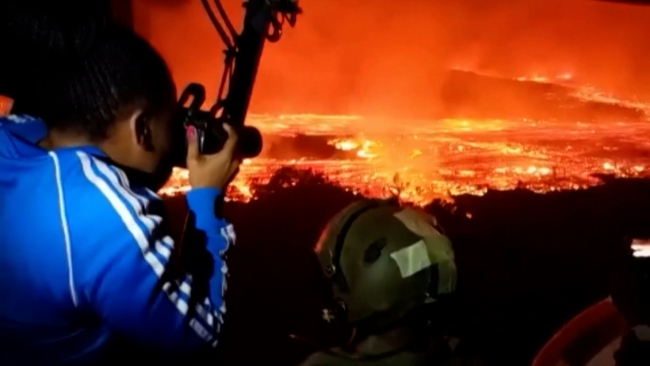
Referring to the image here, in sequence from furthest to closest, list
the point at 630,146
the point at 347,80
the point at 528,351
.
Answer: the point at 630,146, the point at 347,80, the point at 528,351

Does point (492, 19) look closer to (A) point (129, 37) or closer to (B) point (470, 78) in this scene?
(B) point (470, 78)

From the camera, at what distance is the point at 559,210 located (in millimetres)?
3172

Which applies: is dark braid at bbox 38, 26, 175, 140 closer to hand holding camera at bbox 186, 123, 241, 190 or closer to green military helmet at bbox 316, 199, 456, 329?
hand holding camera at bbox 186, 123, 241, 190

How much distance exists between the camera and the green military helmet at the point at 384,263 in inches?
54.1

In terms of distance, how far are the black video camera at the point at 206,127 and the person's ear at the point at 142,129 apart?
0.18 feet

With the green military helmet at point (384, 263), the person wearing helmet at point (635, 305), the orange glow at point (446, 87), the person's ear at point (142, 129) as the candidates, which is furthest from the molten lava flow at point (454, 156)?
the person's ear at point (142, 129)

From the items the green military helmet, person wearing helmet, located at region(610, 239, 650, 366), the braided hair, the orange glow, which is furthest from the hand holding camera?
the orange glow

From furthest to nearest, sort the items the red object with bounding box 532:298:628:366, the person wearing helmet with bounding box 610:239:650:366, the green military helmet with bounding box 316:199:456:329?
the red object with bounding box 532:298:628:366, the person wearing helmet with bounding box 610:239:650:366, the green military helmet with bounding box 316:199:456:329

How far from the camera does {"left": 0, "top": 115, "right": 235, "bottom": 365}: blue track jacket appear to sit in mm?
963

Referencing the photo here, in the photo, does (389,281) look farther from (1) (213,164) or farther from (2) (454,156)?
(2) (454,156)

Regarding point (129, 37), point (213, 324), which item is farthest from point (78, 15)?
point (213, 324)

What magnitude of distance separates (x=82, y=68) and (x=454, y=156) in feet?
7.48

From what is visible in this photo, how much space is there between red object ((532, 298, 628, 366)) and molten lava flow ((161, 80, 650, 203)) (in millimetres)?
1061

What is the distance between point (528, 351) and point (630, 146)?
3.44ft
